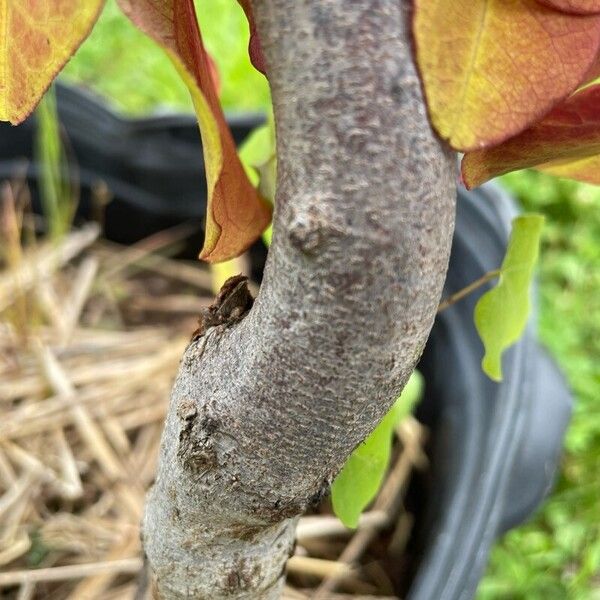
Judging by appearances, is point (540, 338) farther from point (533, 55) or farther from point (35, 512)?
point (533, 55)

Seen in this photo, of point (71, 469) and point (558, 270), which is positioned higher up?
point (71, 469)

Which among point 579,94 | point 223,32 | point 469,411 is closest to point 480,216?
point 469,411

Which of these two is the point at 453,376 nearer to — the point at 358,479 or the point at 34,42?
the point at 358,479

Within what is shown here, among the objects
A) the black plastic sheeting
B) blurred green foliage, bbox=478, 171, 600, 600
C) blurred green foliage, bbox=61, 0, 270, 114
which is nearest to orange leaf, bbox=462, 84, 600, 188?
the black plastic sheeting

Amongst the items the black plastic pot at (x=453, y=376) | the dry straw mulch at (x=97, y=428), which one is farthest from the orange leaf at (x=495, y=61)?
the dry straw mulch at (x=97, y=428)

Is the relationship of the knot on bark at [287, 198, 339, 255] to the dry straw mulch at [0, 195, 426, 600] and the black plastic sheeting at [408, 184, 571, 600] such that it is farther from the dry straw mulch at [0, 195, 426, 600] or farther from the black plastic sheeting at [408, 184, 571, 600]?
the dry straw mulch at [0, 195, 426, 600]

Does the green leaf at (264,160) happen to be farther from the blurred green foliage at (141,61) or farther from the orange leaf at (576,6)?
the blurred green foliage at (141,61)
